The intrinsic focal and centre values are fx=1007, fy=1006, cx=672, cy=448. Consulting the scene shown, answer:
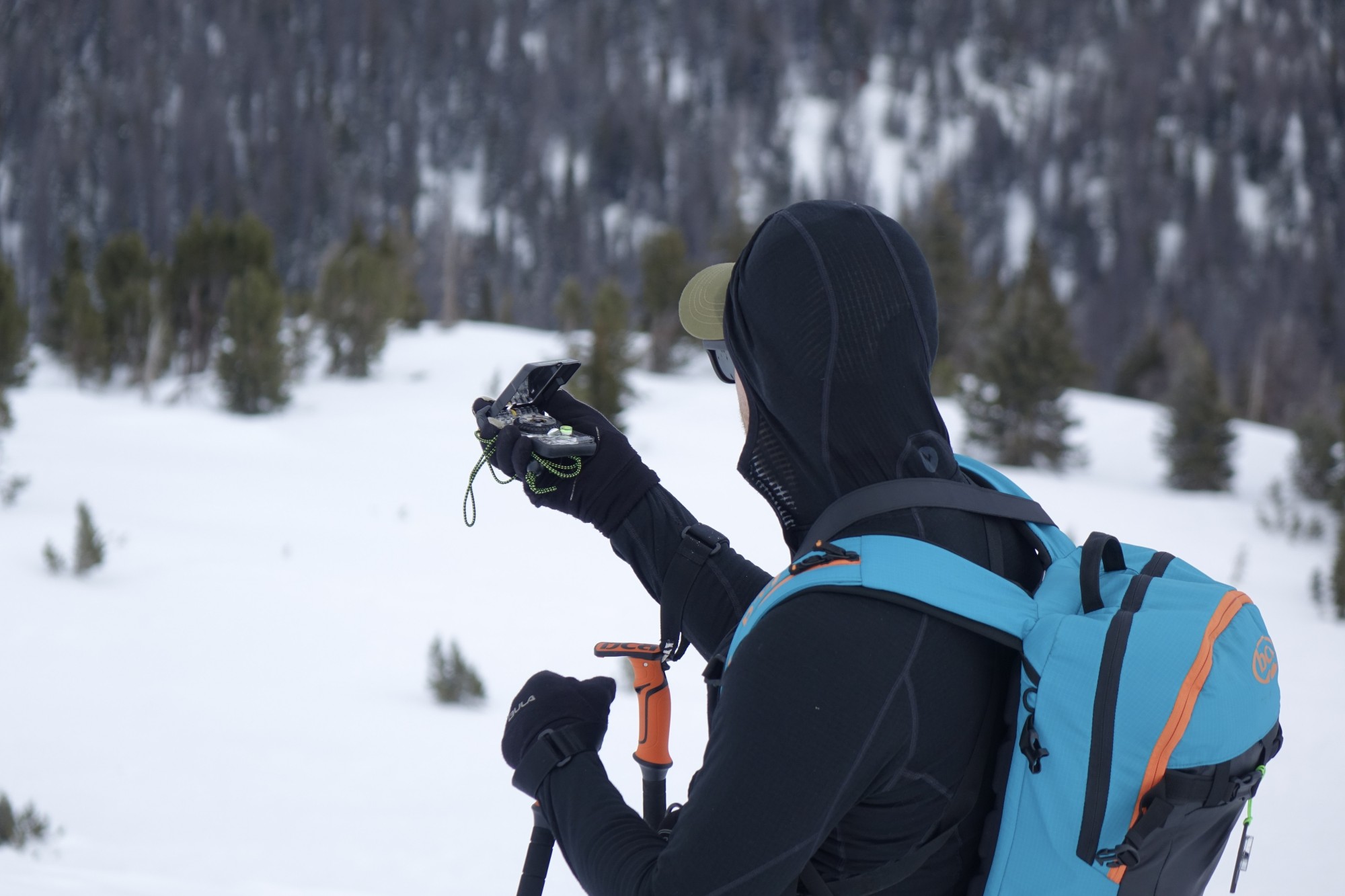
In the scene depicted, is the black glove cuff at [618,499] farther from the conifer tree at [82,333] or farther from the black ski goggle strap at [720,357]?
the conifer tree at [82,333]

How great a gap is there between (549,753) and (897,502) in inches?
20.6

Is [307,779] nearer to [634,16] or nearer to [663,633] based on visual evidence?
[663,633]

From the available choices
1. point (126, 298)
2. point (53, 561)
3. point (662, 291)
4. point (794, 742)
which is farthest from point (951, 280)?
point (794, 742)

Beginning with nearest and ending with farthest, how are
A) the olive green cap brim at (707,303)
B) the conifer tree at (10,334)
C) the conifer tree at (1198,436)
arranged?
the olive green cap brim at (707,303) → the conifer tree at (10,334) → the conifer tree at (1198,436)

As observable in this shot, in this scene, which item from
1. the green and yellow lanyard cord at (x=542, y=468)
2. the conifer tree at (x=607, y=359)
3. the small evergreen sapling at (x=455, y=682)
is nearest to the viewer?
the green and yellow lanyard cord at (x=542, y=468)

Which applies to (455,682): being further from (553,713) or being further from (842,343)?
(842,343)

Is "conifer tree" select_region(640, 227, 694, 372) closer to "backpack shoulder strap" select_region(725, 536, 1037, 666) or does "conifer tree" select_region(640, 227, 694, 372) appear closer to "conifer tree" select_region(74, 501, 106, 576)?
"conifer tree" select_region(74, 501, 106, 576)

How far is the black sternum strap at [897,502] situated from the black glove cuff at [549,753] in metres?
0.36

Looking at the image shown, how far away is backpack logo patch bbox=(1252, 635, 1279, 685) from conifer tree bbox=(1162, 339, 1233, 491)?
13.7 m

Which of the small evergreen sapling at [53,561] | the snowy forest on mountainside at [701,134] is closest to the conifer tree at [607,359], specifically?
the small evergreen sapling at [53,561]

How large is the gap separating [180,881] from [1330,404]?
41.7 meters

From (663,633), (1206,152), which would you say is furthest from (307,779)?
(1206,152)

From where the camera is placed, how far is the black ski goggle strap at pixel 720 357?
140cm

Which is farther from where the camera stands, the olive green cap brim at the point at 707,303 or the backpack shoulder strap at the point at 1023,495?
the olive green cap brim at the point at 707,303
